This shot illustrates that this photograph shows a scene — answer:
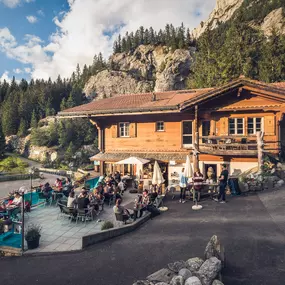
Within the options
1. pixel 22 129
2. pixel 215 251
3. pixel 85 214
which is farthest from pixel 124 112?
pixel 22 129

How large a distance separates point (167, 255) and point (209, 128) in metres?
12.7

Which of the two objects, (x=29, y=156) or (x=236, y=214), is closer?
(x=236, y=214)

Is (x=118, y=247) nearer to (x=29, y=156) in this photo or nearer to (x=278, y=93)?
(x=278, y=93)

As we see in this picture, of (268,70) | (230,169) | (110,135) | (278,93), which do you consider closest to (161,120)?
(110,135)

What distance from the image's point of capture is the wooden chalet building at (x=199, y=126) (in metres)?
16.2

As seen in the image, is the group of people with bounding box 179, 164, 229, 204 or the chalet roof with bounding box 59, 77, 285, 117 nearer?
the group of people with bounding box 179, 164, 229, 204

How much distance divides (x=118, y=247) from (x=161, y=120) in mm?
12331

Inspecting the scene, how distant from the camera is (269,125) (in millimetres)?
16438

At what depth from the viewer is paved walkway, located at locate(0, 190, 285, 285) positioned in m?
6.36

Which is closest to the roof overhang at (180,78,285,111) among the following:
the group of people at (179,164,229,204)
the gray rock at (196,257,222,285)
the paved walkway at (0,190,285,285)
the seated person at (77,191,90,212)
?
the group of people at (179,164,229,204)

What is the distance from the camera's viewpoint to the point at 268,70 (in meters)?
38.8

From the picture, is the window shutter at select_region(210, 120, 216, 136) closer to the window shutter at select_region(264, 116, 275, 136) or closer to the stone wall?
the window shutter at select_region(264, 116, 275, 136)

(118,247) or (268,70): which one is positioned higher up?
(268,70)

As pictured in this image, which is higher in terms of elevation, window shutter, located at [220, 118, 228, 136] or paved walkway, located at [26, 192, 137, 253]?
window shutter, located at [220, 118, 228, 136]
